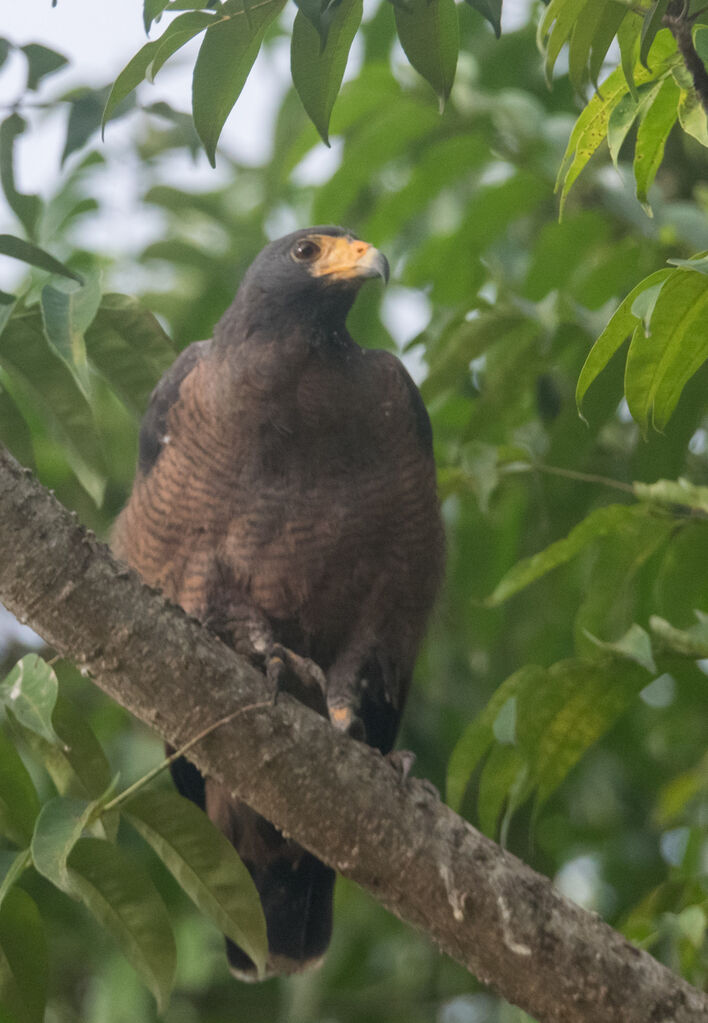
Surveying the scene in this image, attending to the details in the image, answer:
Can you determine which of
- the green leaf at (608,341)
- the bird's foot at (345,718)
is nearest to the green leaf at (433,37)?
the green leaf at (608,341)

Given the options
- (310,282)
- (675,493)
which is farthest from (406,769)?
(310,282)

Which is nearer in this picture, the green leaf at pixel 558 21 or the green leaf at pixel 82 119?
the green leaf at pixel 558 21

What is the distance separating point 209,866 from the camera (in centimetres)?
239

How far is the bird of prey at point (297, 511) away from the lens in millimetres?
3316

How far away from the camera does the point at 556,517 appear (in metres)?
3.30

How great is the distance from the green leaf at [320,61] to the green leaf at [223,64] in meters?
0.06

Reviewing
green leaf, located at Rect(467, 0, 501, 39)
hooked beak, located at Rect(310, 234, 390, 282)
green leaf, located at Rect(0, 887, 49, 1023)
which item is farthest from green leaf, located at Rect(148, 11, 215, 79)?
green leaf, located at Rect(0, 887, 49, 1023)

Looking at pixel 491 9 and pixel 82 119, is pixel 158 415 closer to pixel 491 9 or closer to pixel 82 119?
pixel 82 119

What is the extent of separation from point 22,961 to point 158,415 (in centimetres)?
162

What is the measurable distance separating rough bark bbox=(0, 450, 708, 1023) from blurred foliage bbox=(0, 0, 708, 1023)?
24 centimetres

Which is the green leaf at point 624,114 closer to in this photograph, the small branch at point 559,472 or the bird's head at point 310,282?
the small branch at point 559,472

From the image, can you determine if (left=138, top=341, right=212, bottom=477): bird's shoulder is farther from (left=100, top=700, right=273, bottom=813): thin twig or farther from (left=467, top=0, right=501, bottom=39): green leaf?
(left=467, top=0, right=501, bottom=39): green leaf

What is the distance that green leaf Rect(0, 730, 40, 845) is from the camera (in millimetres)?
2463

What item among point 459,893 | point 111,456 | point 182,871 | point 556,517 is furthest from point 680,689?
point 111,456
